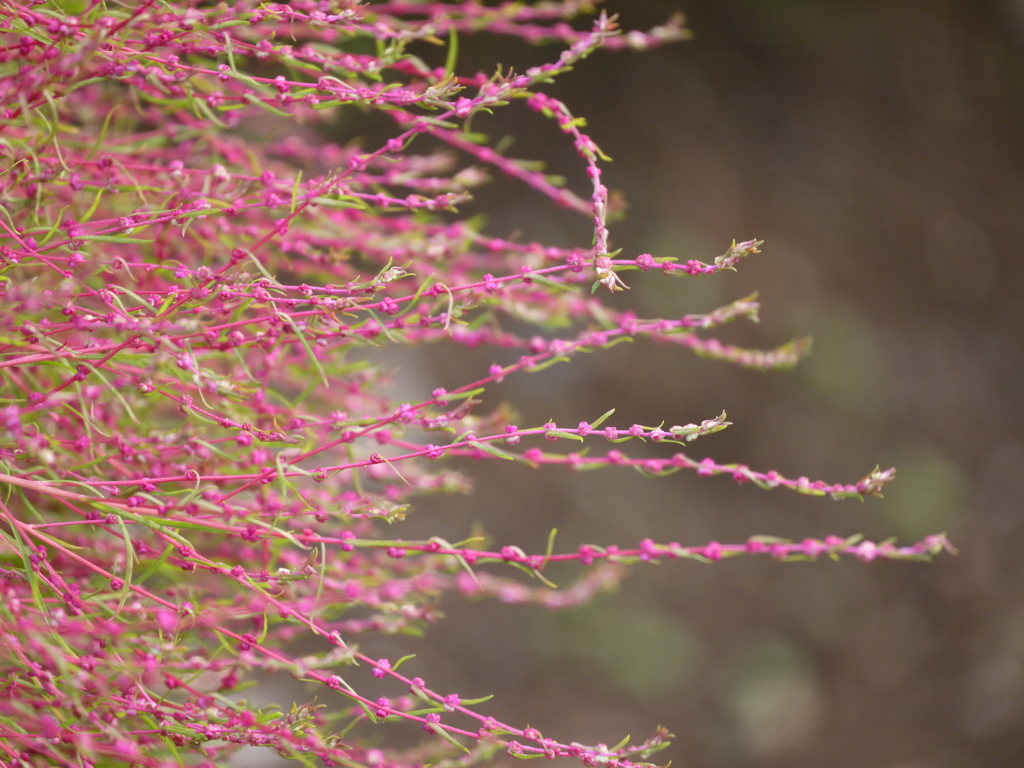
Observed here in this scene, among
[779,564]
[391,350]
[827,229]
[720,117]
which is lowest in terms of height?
[779,564]

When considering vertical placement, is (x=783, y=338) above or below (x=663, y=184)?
below

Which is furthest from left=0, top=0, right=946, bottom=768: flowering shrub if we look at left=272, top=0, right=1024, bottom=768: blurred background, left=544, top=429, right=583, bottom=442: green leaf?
left=272, top=0, right=1024, bottom=768: blurred background

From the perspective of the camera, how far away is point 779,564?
944 millimetres

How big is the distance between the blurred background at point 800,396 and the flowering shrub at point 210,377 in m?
0.55

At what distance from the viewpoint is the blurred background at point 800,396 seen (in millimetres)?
884

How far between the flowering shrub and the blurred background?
545mm

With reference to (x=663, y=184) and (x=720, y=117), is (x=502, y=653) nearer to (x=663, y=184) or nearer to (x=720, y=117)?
(x=663, y=184)

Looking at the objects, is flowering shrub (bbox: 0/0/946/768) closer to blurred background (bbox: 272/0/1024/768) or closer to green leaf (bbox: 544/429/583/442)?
green leaf (bbox: 544/429/583/442)

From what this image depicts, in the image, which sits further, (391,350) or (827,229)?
(827,229)

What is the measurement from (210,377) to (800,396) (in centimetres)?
90

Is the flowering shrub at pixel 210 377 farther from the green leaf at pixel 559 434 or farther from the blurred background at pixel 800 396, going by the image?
the blurred background at pixel 800 396

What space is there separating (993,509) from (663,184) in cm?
64

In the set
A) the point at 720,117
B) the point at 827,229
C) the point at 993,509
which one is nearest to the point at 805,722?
the point at 993,509

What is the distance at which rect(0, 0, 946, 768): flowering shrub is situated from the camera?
0.74 ft
